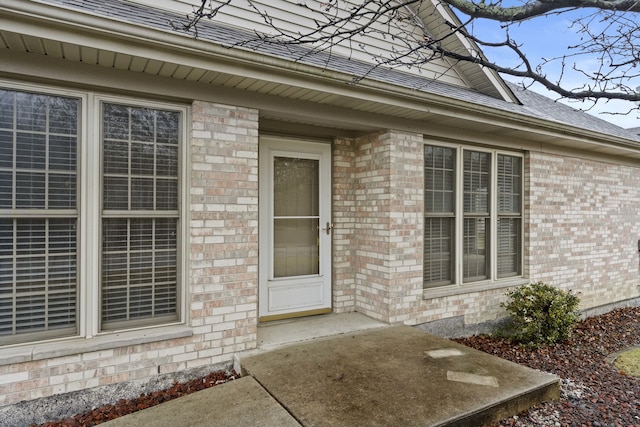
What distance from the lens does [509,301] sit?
543 centimetres

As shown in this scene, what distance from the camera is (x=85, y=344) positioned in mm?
2908

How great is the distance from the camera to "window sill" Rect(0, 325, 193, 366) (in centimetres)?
271

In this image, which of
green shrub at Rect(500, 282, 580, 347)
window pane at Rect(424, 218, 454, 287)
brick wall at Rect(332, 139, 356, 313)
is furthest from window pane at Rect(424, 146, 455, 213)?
green shrub at Rect(500, 282, 580, 347)

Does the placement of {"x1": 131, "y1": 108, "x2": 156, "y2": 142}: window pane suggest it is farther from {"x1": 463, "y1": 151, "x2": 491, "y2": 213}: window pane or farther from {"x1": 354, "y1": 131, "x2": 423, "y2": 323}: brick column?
{"x1": 463, "y1": 151, "x2": 491, "y2": 213}: window pane

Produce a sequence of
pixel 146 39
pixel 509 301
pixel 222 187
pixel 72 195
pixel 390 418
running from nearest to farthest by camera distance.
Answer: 1. pixel 390 418
2. pixel 146 39
3. pixel 72 195
4. pixel 222 187
5. pixel 509 301

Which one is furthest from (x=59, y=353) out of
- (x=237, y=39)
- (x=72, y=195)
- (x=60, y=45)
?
(x=237, y=39)

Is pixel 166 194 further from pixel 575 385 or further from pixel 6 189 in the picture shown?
pixel 575 385

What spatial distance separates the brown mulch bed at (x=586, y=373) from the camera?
304cm

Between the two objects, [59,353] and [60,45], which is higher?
[60,45]

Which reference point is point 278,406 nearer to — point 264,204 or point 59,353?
point 59,353

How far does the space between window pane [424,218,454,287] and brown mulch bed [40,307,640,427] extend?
2.84 ft

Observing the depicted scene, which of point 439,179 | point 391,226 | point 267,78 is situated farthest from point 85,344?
point 439,179

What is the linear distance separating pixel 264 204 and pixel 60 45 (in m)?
2.34

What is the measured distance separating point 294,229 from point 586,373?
3583 mm
